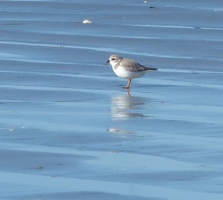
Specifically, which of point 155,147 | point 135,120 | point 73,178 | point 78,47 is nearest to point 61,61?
point 78,47

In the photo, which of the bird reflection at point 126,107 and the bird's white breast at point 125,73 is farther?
the bird's white breast at point 125,73

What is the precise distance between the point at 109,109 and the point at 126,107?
1.02 ft

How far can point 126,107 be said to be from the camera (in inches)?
427

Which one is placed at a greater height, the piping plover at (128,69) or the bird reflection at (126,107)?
the piping plover at (128,69)

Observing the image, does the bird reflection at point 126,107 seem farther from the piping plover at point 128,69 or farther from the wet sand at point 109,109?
the piping plover at point 128,69

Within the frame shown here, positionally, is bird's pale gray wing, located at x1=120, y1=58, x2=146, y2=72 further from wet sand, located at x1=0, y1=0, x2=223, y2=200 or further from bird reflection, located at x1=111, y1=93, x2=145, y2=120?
bird reflection, located at x1=111, y1=93, x2=145, y2=120

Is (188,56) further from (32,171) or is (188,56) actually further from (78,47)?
(32,171)

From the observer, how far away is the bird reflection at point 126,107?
10.2m

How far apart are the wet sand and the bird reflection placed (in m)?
0.01

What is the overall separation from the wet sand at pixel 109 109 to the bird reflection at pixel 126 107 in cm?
1

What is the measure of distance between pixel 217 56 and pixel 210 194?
8.15 metres

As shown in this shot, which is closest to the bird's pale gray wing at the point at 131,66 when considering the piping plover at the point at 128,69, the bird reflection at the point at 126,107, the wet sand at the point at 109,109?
the piping plover at the point at 128,69

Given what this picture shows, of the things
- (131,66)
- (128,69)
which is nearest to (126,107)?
(128,69)

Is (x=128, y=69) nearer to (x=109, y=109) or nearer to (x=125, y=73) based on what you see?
(x=125, y=73)
